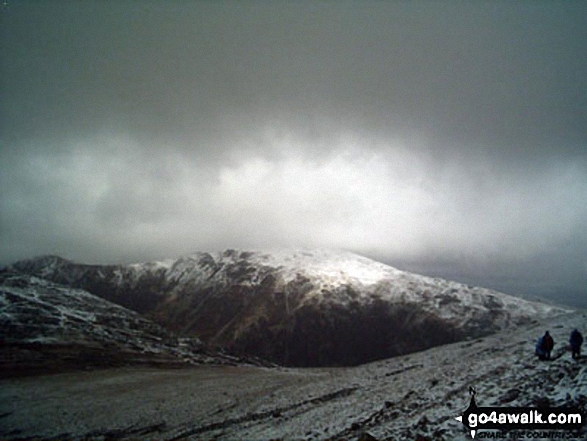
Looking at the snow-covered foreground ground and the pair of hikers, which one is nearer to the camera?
the snow-covered foreground ground

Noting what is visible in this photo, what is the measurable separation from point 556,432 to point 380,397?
44.2ft

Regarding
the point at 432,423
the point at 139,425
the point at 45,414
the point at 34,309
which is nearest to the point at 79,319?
the point at 34,309

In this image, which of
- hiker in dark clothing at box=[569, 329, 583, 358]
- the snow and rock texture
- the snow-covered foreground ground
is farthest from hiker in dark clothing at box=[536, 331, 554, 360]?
the snow and rock texture

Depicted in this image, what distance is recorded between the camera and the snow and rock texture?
11156cm

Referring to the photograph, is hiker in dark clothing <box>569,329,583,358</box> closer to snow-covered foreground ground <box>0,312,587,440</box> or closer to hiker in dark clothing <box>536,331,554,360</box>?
snow-covered foreground ground <box>0,312,587,440</box>

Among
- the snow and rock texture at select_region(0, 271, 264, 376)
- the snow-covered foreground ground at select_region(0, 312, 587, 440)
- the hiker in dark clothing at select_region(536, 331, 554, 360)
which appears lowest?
the snow and rock texture at select_region(0, 271, 264, 376)

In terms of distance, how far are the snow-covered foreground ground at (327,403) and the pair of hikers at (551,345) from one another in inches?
33.3

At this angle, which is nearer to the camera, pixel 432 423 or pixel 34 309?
pixel 432 423

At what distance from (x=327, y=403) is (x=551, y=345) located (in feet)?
62.5

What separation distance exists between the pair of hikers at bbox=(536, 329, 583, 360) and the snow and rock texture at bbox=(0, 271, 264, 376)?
11011 centimetres

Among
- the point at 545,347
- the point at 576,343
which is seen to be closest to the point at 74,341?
the point at 545,347

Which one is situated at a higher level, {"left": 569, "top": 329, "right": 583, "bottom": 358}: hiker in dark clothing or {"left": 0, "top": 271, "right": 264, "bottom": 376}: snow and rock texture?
{"left": 569, "top": 329, "right": 583, "bottom": 358}: hiker in dark clothing

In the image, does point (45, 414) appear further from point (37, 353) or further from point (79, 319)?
point (79, 319)

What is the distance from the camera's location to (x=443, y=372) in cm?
3253
